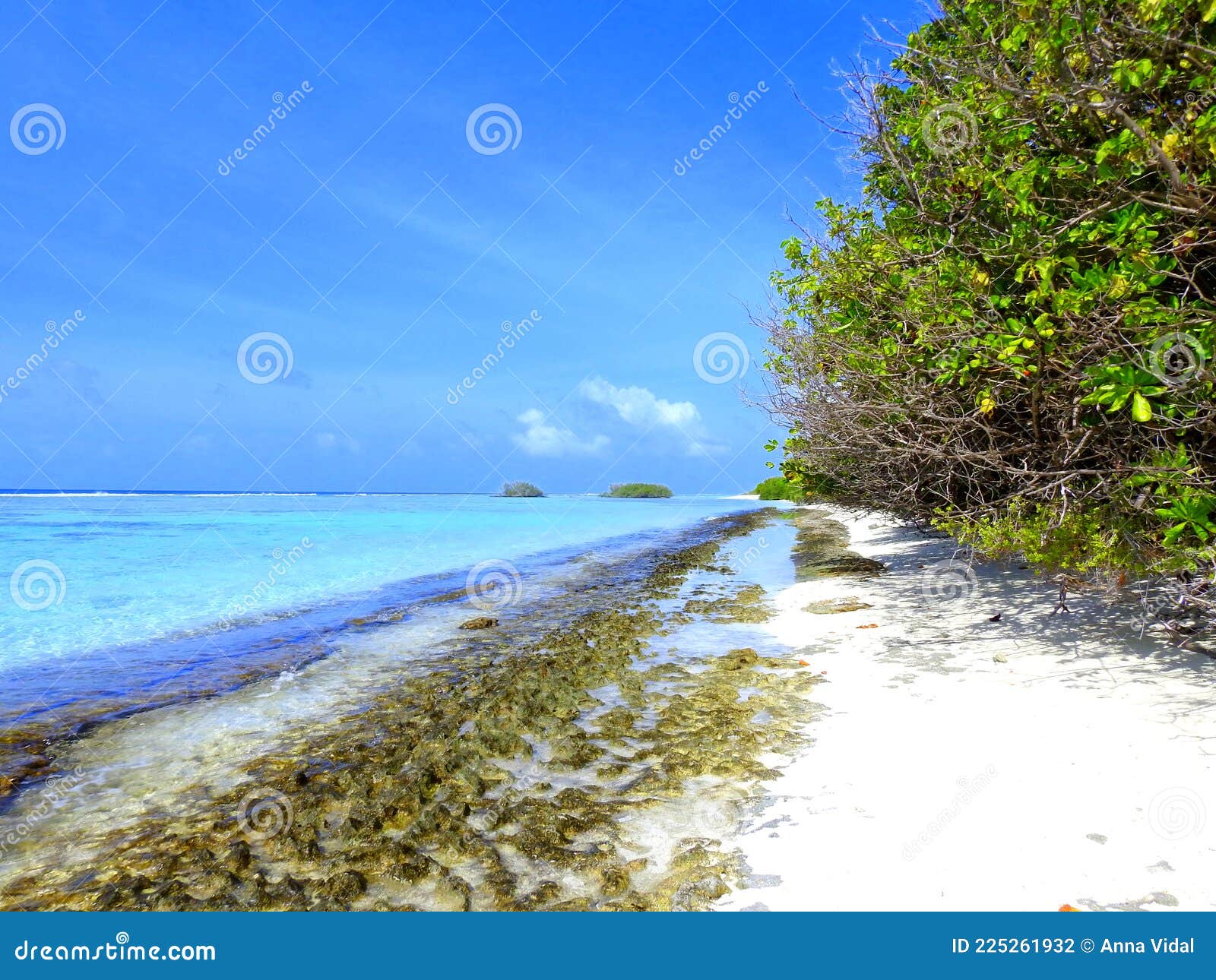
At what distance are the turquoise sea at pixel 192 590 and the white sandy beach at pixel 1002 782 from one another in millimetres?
8534

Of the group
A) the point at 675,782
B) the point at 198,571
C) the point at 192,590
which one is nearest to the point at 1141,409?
the point at 675,782

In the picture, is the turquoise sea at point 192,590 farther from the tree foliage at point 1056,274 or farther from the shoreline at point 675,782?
the tree foliage at point 1056,274

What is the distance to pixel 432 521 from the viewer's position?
2194 inches

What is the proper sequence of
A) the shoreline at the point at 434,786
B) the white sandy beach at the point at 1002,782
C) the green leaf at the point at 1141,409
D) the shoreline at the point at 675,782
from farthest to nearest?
the green leaf at the point at 1141,409
the shoreline at the point at 434,786
the shoreline at the point at 675,782
the white sandy beach at the point at 1002,782

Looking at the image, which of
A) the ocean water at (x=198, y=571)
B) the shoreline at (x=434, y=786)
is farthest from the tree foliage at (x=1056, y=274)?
the ocean water at (x=198, y=571)

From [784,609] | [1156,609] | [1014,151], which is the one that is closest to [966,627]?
[1156,609]

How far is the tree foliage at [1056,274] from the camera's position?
5016 mm

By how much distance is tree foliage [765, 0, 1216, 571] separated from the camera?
5016 millimetres

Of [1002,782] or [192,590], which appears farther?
[192,590]

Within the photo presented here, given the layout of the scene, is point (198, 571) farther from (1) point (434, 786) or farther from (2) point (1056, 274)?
(2) point (1056, 274)

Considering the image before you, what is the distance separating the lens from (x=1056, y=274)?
6188 mm

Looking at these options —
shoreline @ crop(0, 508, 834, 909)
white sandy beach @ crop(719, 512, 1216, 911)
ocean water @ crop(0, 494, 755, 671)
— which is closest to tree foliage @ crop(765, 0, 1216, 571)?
white sandy beach @ crop(719, 512, 1216, 911)

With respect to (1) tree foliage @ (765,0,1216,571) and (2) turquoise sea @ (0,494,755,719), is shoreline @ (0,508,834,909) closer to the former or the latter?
(2) turquoise sea @ (0,494,755,719)

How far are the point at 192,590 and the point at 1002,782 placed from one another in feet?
65.0
